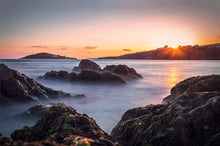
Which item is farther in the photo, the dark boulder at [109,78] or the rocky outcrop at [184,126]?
the dark boulder at [109,78]

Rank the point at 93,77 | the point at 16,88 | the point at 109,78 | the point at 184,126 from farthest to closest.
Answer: the point at 93,77
the point at 109,78
the point at 16,88
the point at 184,126

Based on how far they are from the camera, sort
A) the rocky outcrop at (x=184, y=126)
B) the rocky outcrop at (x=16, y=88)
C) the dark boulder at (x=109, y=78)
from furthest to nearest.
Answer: the dark boulder at (x=109, y=78)
the rocky outcrop at (x=16, y=88)
the rocky outcrop at (x=184, y=126)

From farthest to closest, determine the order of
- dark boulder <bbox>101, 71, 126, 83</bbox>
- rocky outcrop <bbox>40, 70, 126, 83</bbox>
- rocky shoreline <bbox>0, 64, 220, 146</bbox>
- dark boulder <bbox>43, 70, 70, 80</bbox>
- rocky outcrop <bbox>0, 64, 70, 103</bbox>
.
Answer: dark boulder <bbox>43, 70, 70, 80</bbox>
rocky outcrop <bbox>40, 70, 126, 83</bbox>
dark boulder <bbox>101, 71, 126, 83</bbox>
rocky outcrop <bbox>0, 64, 70, 103</bbox>
rocky shoreline <bbox>0, 64, 220, 146</bbox>

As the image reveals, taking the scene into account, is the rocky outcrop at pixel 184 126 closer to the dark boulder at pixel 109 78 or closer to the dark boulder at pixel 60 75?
the dark boulder at pixel 109 78

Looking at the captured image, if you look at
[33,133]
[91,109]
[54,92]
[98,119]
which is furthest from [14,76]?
[33,133]

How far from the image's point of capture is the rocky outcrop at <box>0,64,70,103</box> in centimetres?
780

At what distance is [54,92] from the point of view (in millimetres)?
9828

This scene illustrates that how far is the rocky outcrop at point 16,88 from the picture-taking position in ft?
25.6

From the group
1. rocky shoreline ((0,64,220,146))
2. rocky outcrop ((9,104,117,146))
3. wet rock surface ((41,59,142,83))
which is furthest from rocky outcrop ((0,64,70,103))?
wet rock surface ((41,59,142,83))

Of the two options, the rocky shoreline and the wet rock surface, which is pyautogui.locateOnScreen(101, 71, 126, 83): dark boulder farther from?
the rocky shoreline

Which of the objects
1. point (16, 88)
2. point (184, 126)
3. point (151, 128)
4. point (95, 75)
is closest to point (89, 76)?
point (95, 75)

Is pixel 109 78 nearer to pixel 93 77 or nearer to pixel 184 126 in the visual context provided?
pixel 93 77

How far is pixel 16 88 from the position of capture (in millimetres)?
7895

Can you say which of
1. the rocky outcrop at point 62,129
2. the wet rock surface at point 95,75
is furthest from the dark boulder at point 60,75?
the rocky outcrop at point 62,129
